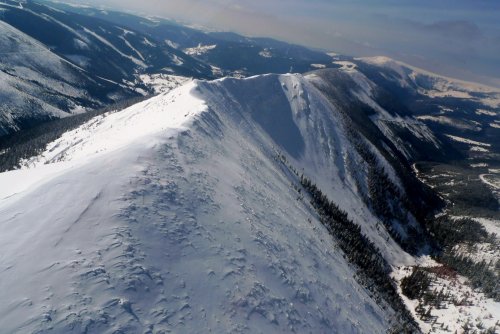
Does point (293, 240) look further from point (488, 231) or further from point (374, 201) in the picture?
point (488, 231)

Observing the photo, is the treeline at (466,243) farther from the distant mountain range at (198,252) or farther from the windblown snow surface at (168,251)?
the windblown snow surface at (168,251)

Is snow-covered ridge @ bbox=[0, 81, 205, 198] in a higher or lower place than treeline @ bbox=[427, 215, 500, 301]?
higher

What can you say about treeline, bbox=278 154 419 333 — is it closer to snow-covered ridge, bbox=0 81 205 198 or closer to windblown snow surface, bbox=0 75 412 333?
windblown snow surface, bbox=0 75 412 333

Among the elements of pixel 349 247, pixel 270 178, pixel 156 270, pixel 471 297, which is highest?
pixel 156 270

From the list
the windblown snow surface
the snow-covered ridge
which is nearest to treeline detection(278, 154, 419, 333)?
the windblown snow surface

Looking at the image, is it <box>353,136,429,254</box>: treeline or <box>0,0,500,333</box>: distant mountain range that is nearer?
<box>0,0,500,333</box>: distant mountain range

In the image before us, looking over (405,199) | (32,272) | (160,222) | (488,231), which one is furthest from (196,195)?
(488,231)

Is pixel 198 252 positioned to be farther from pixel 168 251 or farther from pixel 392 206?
pixel 392 206

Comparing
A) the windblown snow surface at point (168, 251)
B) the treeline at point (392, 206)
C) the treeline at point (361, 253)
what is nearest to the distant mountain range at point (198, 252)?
the windblown snow surface at point (168, 251)
